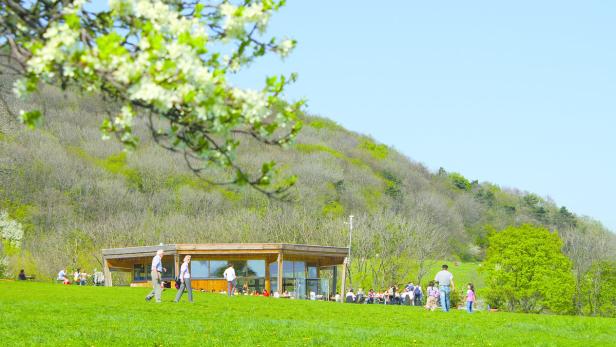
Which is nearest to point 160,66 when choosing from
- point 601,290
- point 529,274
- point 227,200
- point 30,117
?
point 30,117

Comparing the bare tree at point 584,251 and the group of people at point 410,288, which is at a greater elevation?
the bare tree at point 584,251

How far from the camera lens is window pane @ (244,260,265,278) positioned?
184ft

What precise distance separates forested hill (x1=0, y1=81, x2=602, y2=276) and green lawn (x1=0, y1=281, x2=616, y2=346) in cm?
2842

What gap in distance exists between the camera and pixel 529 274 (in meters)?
68.3

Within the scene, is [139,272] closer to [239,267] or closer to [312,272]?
[239,267]

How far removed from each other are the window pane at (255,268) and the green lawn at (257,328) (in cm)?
2886

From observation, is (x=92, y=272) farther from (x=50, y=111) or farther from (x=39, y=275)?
(x=50, y=111)

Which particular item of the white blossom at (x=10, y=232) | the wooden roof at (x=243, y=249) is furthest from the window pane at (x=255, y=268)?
the white blossom at (x=10, y=232)

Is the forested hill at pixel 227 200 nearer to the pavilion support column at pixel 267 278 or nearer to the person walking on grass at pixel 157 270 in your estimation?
the pavilion support column at pixel 267 278

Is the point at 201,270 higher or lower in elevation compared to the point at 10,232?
lower

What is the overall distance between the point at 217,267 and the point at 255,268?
265cm

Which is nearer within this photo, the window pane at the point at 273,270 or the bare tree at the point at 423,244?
the window pane at the point at 273,270

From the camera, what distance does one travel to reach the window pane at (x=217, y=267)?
55781mm

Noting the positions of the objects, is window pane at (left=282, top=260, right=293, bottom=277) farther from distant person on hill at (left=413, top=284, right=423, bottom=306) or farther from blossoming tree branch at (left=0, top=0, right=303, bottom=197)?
blossoming tree branch at (left=0, top=0, right=303, bottom=197)
